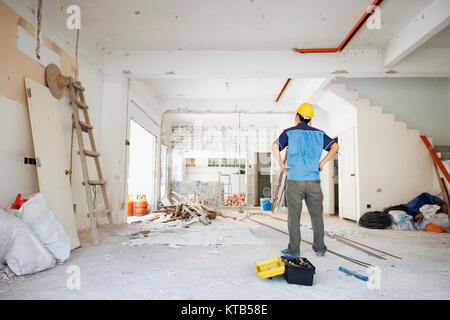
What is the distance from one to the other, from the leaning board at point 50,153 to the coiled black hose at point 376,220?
488 centimetres

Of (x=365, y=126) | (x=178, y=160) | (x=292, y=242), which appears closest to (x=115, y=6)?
(x=292, y=242)

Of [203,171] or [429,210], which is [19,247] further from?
[203,171]

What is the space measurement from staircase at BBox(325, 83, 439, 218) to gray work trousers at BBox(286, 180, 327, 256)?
132 inches

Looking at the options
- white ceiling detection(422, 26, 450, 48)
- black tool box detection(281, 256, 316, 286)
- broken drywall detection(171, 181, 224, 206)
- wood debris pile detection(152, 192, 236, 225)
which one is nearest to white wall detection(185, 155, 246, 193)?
broken drywall detection(171, 181, 224, 206)

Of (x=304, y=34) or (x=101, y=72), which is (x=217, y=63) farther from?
(x=101, y=72)

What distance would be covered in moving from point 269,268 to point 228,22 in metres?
3.58

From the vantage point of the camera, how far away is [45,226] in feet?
7.91

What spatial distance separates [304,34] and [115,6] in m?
2.93

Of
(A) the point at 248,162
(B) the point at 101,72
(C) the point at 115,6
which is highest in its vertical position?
(C) the point at 115,6

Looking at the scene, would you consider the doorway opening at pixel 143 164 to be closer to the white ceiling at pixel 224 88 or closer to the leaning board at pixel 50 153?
the white ceiling at pixel 224 88

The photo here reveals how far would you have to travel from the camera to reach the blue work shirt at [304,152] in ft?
9.20

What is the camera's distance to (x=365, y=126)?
576 centimetres

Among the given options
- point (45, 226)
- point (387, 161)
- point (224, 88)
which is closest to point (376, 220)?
point (387, 161)
